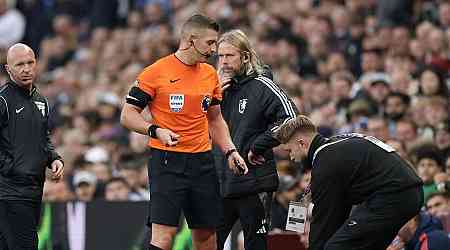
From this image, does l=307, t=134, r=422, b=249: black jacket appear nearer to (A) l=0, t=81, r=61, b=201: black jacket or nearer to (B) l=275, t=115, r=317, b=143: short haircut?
(B) l=275, t=115, r=317, b=143: short haircut

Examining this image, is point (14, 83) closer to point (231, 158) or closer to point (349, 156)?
point (231, 158)

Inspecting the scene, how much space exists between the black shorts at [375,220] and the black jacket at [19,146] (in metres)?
2.48

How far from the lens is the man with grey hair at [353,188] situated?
8727mm

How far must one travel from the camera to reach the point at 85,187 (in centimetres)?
1459

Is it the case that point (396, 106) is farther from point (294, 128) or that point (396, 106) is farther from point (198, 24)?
point (294, 128)

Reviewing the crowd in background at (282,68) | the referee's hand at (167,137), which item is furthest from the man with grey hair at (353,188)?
the crowd in background at (282,68)

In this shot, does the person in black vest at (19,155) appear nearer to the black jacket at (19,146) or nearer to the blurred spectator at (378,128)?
the black jacket at (19,146)

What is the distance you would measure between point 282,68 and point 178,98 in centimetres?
745

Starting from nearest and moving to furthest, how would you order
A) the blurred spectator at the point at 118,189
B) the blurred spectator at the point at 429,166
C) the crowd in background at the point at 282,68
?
the blurred spectator at the point at 429,166 → the crowd in background at the point at 282,68 → the blurred spectator at the point at 118,189

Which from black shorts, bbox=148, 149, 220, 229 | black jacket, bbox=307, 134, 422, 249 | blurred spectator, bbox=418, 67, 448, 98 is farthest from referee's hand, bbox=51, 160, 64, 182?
blurred spectator, bbox=418, 67, 448, 98

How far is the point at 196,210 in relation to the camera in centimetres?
960

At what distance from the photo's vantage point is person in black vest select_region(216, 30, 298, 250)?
9.98 metres

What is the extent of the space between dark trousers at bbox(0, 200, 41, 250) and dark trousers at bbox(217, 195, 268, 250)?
1.54 metres

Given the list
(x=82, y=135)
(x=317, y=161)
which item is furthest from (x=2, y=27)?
(x=317, y=161)
